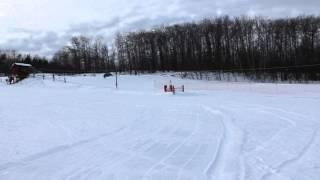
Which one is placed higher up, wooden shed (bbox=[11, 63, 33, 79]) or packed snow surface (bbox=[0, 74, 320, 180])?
wooden shed (bbox=[11, 63, 33, 79])

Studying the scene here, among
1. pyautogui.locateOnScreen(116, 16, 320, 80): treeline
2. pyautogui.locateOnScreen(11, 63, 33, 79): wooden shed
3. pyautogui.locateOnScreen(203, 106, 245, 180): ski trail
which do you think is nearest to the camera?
pyautogui.locateOnScreen(203, 106, 245, 180): ski trail

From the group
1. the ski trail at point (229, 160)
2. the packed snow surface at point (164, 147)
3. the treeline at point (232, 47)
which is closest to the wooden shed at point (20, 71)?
the treeline at point (232, 47)

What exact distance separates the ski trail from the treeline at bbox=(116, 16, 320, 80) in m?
71.7

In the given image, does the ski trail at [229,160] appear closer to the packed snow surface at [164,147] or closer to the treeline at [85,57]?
the packed snow surface at [164,147]

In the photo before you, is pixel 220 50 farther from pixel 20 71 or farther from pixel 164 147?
pixel 164 147

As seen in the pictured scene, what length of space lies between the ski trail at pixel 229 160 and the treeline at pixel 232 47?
71684mm

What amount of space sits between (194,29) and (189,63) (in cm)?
993

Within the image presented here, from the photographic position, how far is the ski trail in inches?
A: 330

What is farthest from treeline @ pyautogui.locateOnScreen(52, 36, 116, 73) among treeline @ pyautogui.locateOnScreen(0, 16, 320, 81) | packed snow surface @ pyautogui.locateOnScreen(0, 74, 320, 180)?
packed snow surface @ pyautogui.locateOnScreen(0, 74, 320, 180)

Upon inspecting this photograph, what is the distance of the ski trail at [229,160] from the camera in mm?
8383

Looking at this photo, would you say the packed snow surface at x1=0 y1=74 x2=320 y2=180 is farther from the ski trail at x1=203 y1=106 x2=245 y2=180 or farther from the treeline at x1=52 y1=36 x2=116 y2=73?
the treeline at x1=52 y1=36 x2=116 y2=73

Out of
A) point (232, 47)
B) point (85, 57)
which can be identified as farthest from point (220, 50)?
point (85, 57)

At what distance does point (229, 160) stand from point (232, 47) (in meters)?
97.9

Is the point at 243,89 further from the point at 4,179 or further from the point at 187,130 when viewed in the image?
the point at 4,179
